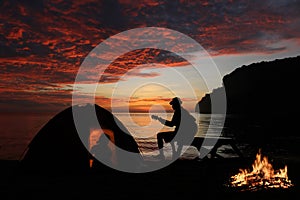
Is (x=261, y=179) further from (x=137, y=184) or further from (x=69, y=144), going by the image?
(x=69, y=144)

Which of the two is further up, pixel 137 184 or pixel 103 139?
pixel 103 139

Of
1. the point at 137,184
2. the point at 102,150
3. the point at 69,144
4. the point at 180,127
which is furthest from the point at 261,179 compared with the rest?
the point at 69,144

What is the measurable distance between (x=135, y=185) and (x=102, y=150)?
11.7ft

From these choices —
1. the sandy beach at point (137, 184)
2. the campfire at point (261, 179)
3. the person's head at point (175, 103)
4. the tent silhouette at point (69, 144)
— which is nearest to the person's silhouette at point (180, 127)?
the person's head at point (175, 103)

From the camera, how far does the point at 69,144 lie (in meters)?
11.0

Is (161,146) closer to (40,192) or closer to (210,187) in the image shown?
(210,187)

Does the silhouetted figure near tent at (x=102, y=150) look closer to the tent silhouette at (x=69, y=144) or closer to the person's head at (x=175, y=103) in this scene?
the tent silhouette at (x=69, y=144)

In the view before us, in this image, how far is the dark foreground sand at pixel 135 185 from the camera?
310 inches

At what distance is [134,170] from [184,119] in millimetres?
3370

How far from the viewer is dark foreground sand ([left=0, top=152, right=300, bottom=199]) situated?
7879 mm

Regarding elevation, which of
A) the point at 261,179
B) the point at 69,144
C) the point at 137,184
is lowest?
the point at 137,184

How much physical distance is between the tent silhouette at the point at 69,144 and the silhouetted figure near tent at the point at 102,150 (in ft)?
1.15

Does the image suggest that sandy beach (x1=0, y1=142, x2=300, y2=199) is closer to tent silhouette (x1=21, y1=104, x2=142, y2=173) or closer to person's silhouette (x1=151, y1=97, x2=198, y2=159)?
tent silhouette (x1=21, y1=104, x2=142, y2=173)

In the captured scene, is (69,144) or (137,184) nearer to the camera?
(137,184)
